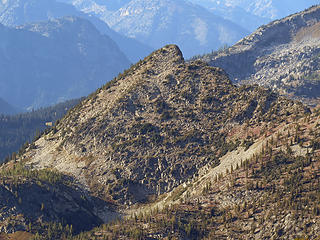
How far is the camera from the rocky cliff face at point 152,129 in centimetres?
14088

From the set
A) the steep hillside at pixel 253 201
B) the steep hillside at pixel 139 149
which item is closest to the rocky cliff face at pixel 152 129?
the steep hillside at pixel 139 149

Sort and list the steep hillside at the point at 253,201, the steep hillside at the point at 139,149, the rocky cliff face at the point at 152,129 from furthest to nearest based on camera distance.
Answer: the rocky cliff face at the point at 152,129, the steep hillside at the point at 139,149, the steep hillside at the point at 253,201

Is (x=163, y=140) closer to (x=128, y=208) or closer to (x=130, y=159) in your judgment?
(x=130, y=159)

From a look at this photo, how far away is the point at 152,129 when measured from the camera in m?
154

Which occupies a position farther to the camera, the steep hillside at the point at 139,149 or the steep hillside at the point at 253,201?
the steep hillside at the point at 139,149

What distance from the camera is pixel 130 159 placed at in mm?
146375

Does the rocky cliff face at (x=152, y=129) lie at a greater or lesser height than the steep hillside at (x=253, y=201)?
greater

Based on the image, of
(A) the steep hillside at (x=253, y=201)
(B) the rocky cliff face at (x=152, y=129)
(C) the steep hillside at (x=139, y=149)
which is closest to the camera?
(A) the steep hillside at (x=253, y=201)

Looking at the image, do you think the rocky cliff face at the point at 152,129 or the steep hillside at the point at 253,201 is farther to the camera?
the rocky cliff face at the point at 152,129

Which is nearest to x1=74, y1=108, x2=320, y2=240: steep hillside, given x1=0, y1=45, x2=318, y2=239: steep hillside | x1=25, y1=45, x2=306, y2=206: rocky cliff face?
x1=0, y1=45, x2=318, y2=239: steep hillside

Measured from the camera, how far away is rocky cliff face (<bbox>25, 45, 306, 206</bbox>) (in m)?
141

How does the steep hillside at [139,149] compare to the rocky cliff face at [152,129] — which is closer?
the steep hillside at [139,149]

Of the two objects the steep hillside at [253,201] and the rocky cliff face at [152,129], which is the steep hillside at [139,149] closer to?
the rocky cliff face at [152,129]

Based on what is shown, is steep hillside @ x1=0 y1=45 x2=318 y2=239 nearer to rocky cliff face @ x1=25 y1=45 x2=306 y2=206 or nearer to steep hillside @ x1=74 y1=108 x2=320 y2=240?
rocky cliff face @ x1=25 y1=45 x2=306 y2=206
